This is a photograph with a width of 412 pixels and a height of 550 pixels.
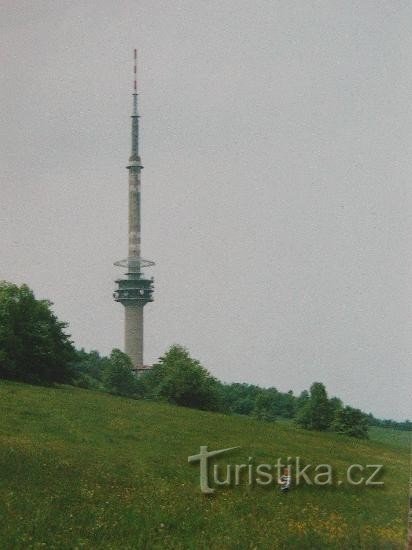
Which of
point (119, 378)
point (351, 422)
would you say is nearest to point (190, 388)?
point (351, 422)

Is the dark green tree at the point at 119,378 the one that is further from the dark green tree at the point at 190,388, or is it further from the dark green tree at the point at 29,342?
the dark green tree at the point at 29,342

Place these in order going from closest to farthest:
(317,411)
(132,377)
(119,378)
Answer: (317,411), (119,378), (132,377)

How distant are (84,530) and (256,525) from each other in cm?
399

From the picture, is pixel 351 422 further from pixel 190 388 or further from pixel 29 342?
pixel 29 342

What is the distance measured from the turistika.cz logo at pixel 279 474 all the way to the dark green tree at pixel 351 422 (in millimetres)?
31950

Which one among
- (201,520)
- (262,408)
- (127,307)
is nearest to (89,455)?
(201,520)

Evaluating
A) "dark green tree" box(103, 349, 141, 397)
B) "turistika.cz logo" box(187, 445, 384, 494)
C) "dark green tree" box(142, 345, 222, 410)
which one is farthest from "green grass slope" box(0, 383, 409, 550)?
"dark green tree" box(103, 349, 141, 397)

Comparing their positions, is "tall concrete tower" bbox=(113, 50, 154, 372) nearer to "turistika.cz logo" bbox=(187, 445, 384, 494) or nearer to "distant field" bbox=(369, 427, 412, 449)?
"distant field" bbox=(369, 427, 412, 449)

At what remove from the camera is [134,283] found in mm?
132375

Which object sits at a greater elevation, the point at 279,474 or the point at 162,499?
the point at 279,474

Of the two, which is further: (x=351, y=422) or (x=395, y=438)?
(x=351, y=422)

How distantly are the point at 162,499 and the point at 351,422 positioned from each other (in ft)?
131

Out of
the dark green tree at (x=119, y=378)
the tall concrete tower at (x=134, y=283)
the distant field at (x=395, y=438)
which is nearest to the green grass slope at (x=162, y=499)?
the distant field at (x=395, y=438)

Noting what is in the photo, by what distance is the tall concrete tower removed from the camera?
132 metres
